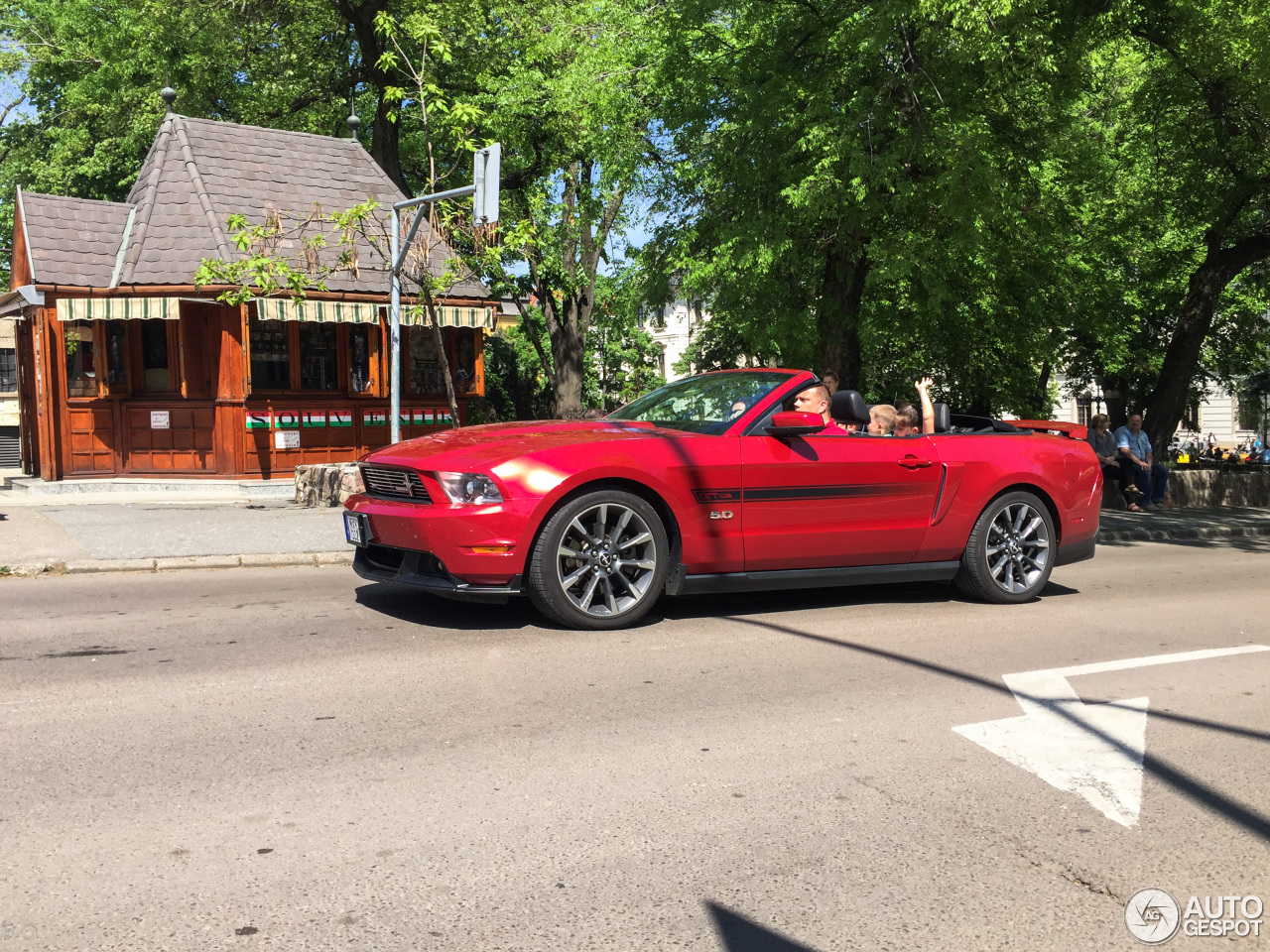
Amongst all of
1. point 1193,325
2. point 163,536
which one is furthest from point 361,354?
point 1193,325

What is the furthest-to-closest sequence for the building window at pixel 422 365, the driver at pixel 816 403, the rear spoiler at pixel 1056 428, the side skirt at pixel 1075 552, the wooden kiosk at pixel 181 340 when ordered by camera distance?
1. the building window at pixel 422 365
2. the wooden kiosk at pixel 181 340
3. the rear spoiler at pixel 1056 428
4. the side skirt at pixel 1075 552
5. the driver at pixel 816 403

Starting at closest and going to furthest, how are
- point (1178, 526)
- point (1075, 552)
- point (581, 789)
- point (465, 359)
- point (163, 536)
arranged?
point (581, 789) < point (1075, 552) < point (163, 536) < point (1178, 526) < point (465, 359)

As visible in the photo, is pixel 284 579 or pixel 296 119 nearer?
pixel 284 579

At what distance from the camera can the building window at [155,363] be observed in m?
18.2

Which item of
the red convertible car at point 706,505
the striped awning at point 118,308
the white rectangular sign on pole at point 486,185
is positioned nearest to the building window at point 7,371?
the striped awning at point 118,308

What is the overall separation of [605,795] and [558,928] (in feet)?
3.26

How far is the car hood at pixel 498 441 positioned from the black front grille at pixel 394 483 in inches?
2.4

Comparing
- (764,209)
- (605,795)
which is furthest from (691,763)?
(764,209)

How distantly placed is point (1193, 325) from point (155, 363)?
17847mm

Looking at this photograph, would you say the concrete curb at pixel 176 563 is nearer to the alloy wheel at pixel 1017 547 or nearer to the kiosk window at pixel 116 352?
the alloy wheel at pixel 1017 547

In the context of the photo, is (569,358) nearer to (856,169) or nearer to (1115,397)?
(856,169)

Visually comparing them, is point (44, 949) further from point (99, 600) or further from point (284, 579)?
point (284, 579)

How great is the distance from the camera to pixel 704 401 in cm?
752

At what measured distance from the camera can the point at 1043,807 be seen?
12.9 feet
